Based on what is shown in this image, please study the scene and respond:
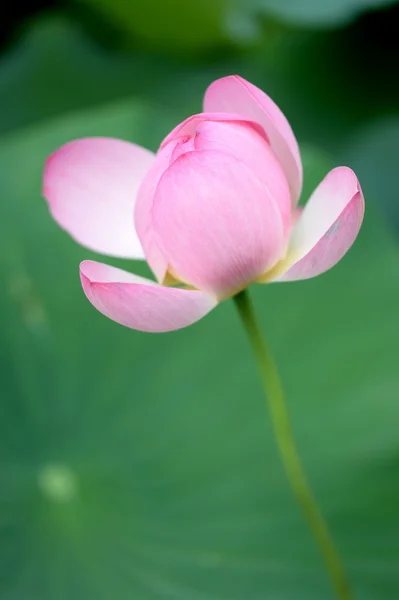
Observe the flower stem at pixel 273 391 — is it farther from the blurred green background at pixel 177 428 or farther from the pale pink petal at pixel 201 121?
the blurred green background at pixel 177 428

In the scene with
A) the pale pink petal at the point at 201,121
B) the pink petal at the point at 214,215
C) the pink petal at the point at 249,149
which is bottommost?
the pink petal at the point at 214,215

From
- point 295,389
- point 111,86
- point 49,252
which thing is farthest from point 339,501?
point 111,86

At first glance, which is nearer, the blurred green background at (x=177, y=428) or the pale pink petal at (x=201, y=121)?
the pale pink petal at (x=201, y=121)

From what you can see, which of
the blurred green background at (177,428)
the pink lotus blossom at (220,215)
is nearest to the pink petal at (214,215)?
the pink lotus blossom at (220,215)

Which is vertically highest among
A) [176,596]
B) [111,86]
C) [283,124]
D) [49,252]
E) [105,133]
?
[111,86]

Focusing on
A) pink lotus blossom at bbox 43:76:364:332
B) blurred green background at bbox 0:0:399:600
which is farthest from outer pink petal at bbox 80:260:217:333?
blurred green background at bbox 0:0:399:600

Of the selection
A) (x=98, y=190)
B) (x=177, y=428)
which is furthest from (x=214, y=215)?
(x=177, y=428)

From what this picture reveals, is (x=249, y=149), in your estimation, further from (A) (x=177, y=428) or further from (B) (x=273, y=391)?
(A) (x=177, y=428)

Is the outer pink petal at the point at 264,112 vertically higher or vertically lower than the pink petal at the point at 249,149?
higher

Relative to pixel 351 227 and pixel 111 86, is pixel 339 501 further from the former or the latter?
pixel 111 86
